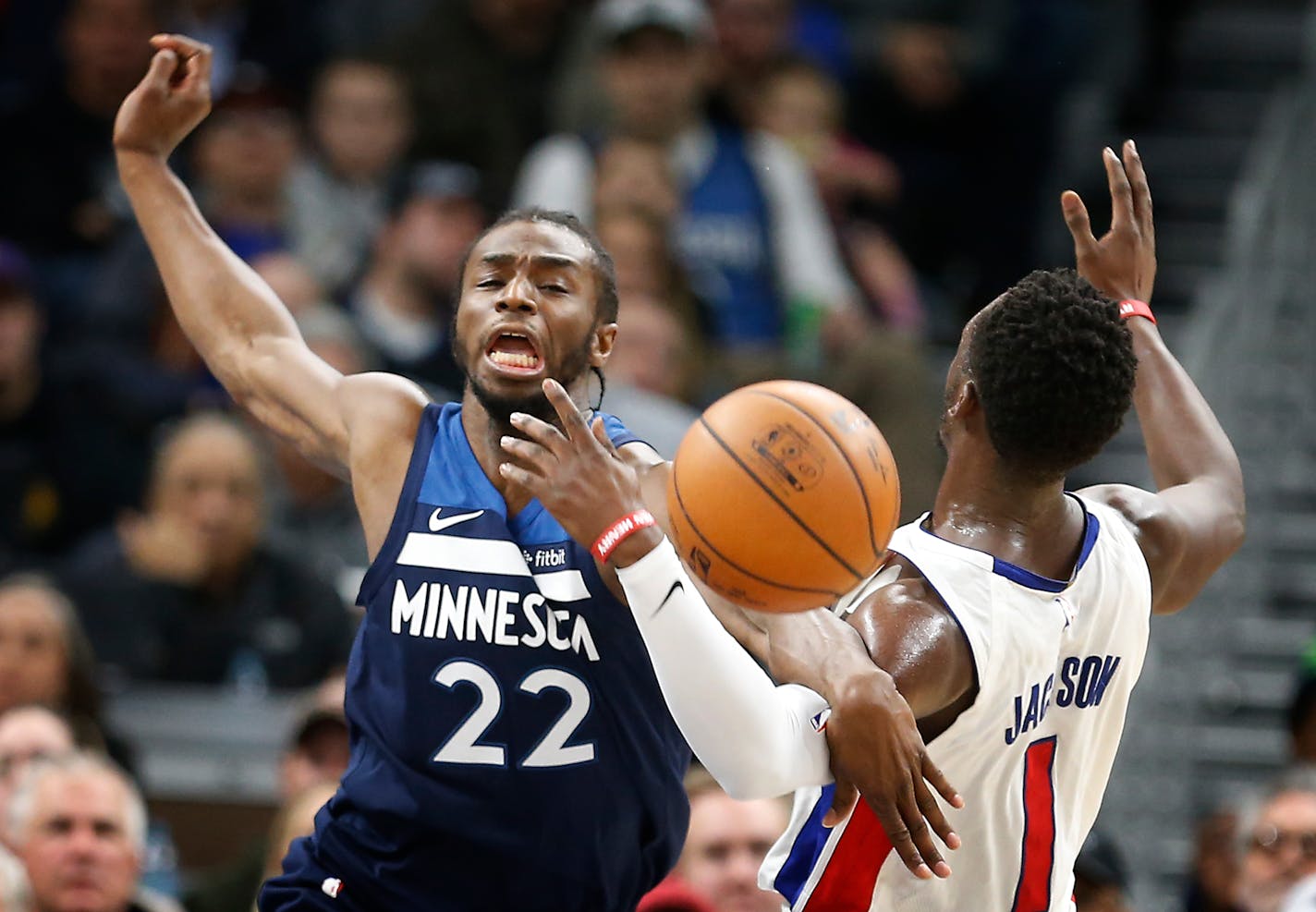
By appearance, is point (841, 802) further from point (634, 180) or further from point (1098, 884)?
point (634, 180)

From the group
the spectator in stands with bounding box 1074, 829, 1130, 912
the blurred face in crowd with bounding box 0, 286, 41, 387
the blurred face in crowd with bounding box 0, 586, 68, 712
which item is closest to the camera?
the spectator in stands with bounding box 1074, 829, 1130, 912

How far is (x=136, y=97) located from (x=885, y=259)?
216 inches

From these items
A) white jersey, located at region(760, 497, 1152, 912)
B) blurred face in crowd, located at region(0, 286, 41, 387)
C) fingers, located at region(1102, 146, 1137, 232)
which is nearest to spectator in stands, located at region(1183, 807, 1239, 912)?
fingers, located at region(1102, 146, 1137, 232)

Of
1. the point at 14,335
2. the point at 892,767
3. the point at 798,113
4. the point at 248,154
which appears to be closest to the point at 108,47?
the point at 248,154

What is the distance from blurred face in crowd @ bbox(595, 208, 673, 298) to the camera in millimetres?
8750

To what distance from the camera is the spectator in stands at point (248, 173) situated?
31.4ft

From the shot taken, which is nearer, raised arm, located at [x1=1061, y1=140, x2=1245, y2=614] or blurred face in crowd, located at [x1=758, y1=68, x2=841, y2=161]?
raised arm, located at [x1=1061, y1=140, x2=1245, y2=614]

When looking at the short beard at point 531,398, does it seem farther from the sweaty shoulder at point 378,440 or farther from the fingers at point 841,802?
the fingers at point 841,802

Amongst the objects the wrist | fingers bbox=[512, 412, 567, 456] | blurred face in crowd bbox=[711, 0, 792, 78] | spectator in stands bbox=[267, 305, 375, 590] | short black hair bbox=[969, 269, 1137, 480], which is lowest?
spectator in stands bbox=[267, 305, 375, 590]

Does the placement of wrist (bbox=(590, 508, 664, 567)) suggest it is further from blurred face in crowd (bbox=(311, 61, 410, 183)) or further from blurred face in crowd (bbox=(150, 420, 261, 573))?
blurred face in crowd (bbox=(311, 61, 410, 183))

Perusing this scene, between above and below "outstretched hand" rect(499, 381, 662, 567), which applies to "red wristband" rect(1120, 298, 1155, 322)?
above

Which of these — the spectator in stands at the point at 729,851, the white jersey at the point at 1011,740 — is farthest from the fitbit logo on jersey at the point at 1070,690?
the spectator in stands at the point at 729,851

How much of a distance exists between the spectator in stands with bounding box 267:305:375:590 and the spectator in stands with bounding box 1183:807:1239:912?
3505mm

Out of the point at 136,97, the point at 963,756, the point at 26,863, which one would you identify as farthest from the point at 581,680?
the point at 26,863
